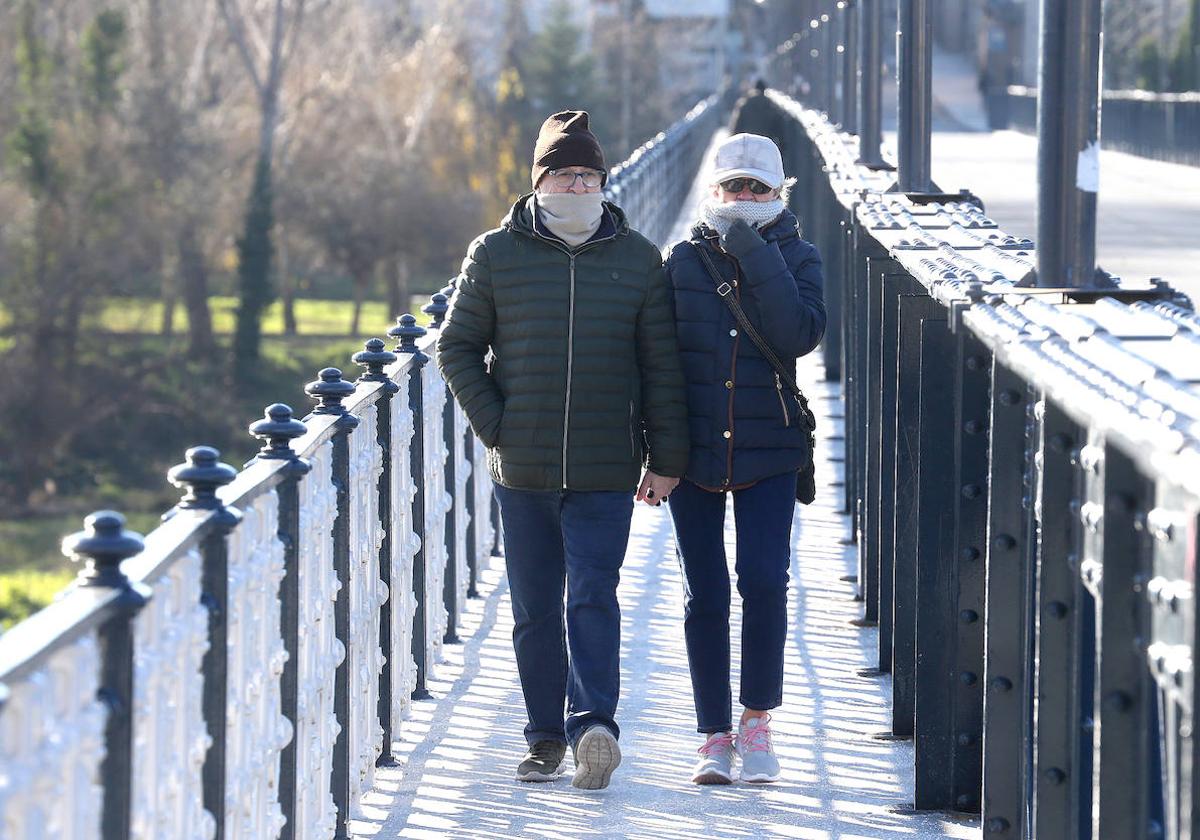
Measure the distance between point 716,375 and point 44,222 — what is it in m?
61.3

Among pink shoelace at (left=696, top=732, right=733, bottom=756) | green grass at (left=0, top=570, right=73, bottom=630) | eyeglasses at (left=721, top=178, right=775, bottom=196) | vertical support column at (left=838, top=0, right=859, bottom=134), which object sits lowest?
green grass at (left=0, top=570, right=73, bottom=630)

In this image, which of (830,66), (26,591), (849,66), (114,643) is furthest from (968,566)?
(26,591)

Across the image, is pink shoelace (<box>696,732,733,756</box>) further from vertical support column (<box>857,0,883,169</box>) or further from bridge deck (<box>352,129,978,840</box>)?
vertical support column (<box>857,0,883,169</box>)

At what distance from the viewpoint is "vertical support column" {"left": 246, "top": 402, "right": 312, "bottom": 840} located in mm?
4062

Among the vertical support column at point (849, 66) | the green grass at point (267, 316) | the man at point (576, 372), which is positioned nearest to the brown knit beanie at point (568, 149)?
the man at point (576, 372)

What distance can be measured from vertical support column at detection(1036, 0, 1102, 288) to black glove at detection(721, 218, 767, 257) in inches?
33.8

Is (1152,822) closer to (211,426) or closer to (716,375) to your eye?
(716,375)

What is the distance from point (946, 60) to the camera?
78.0 metres

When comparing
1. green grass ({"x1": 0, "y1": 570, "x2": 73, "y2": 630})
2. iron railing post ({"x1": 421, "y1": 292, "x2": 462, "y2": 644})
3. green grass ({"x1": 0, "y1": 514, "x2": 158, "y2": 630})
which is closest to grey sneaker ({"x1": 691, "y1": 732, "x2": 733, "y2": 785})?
iron railing post ({"x1": 421, "y1": 292, "x2": 462, "y2": 644})

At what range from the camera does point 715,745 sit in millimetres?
5219

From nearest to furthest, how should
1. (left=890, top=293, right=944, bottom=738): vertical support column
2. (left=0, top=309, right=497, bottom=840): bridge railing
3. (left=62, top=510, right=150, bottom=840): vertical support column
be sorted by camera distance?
(left=0, top=309, right=497, bottom=840): bridge railing, (left=62, top=510, right=150, bottom=840): vertical support column, (left=890, top=293, right=944, bottom=738): vertical support column

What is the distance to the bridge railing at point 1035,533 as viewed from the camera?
267 centimetres

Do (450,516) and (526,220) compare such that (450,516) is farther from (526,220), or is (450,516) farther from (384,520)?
(526,220)

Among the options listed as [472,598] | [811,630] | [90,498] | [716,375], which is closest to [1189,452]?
[716,375]
